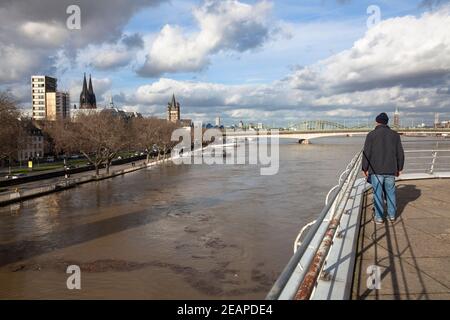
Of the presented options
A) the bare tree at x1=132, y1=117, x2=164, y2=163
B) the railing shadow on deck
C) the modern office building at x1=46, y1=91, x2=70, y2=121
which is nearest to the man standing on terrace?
the railing shadow on deck

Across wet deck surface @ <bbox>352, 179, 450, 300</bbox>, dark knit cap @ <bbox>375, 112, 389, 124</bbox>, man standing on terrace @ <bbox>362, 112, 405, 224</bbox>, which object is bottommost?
wet deck surface @ <bbox>352, 179, 450, 300</bbox>

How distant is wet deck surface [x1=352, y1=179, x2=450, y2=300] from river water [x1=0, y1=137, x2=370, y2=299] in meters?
5.41

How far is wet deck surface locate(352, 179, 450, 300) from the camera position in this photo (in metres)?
3.46

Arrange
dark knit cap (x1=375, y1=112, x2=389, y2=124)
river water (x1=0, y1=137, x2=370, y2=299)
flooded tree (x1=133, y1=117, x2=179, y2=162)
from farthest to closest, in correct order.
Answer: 1. flooded tree (x1=133, y1=117, x2=179, y2=162)
2. river water (x1=0, y1=137, x2=370, y2=299)
3. dark knit cap (x1=375, y1=112, x2=389, y2=124)

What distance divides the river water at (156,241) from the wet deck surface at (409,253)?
5411mm

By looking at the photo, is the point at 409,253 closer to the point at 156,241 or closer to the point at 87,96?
the point at 156,241

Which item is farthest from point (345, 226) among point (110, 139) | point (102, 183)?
point (110, 139)

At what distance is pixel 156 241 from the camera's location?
17047mm

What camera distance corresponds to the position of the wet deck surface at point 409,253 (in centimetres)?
346

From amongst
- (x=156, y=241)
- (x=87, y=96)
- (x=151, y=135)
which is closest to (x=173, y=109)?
(x=87, y=96)

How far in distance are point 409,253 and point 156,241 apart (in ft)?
44.5

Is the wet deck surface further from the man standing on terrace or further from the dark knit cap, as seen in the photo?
the dark knit cap

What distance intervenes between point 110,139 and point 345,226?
4572 cm

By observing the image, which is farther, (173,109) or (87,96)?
(173,109)
